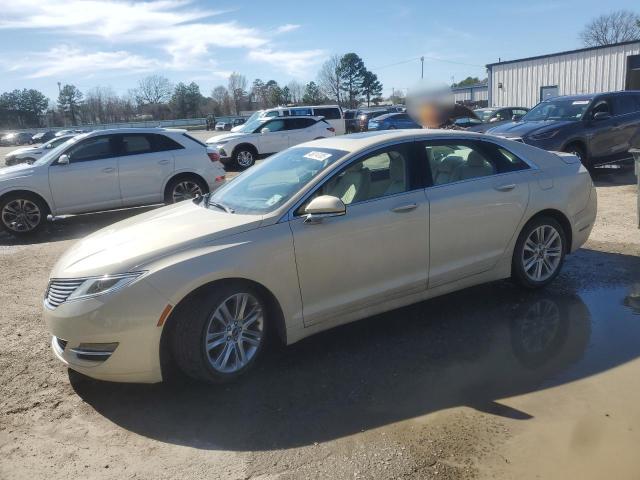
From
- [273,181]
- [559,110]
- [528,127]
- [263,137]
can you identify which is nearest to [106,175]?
[273,181]

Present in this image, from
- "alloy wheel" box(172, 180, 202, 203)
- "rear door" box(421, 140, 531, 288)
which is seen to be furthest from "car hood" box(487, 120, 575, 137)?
"rear door" box(421, 140, 531, 288)

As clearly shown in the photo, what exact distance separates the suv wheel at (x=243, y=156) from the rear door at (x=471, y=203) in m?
13.9

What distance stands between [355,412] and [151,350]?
1.35 meters

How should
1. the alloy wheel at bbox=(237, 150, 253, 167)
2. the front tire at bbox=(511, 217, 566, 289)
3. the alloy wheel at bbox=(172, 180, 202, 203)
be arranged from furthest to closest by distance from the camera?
the alloy wheel at bbox=(237, 150, 253, 167), the alloy wheel at bbox=(172, 180, 202, 203), the front tire at bbox=(511, 217, 566, 289)

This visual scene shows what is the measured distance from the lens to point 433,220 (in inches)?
180

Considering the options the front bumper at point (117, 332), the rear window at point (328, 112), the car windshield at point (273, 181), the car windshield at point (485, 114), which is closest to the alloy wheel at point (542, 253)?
the car windshield at point (273, 181)

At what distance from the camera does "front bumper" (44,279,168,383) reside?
11.6 ft

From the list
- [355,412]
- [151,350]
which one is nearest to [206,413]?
[151,350]

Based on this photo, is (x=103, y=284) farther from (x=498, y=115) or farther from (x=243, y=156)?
(x=498, y=115)

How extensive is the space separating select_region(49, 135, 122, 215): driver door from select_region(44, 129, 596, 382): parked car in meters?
5.50

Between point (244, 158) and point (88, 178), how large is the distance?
9.00 meters

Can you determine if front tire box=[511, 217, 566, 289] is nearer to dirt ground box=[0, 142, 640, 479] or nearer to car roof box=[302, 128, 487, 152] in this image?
dirt ground box=[0, 142, 640, 479]

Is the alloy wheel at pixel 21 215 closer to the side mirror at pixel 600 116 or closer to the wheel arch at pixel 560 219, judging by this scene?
the wheel arch at pixel 560 219

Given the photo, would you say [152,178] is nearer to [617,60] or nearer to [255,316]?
[255,316]
